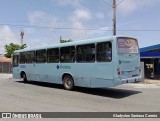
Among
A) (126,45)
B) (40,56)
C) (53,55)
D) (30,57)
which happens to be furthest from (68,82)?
(30,57)

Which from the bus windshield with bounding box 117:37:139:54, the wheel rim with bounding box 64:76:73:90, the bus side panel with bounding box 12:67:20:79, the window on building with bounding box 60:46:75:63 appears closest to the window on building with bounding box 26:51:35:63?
the bus side panel with bounding box 12:67:20:79

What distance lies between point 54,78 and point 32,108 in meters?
7.67

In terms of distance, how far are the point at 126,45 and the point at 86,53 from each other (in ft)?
7.43

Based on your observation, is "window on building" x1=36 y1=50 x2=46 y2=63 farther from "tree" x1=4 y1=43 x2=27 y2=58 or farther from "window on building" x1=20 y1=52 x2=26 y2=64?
"tree" x1=4 y1=43 x2=27 y2=58

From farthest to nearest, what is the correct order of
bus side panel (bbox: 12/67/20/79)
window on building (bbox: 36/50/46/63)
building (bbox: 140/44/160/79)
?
building (bbox: 140/44/160/79) → bus side panel (bbox: 12/67/20/79) → window on building (bbox: 36/50/46/63)

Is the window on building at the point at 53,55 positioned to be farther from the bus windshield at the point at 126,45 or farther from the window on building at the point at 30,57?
the bus windshield at the point at 126,45

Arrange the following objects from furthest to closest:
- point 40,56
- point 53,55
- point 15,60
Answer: point 15,60
point 40,56
point 53,55

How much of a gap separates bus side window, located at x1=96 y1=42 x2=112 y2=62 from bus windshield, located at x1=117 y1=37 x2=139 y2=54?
476 mm

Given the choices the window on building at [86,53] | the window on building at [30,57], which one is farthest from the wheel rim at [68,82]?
the window on building at [30,57]

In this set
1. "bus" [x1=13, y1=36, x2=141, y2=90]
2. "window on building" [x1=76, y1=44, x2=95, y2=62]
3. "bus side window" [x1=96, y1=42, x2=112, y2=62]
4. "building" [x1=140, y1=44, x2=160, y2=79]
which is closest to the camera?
"bus" [x1=13, y1=36, x2=141, y2=90]

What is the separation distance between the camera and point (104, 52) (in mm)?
14445

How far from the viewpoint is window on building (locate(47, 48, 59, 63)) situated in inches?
714

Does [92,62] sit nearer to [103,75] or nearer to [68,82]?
[103,75]

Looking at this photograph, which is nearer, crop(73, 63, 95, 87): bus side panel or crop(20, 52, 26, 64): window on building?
crop(73, 63, 95, 87): bus side panel
